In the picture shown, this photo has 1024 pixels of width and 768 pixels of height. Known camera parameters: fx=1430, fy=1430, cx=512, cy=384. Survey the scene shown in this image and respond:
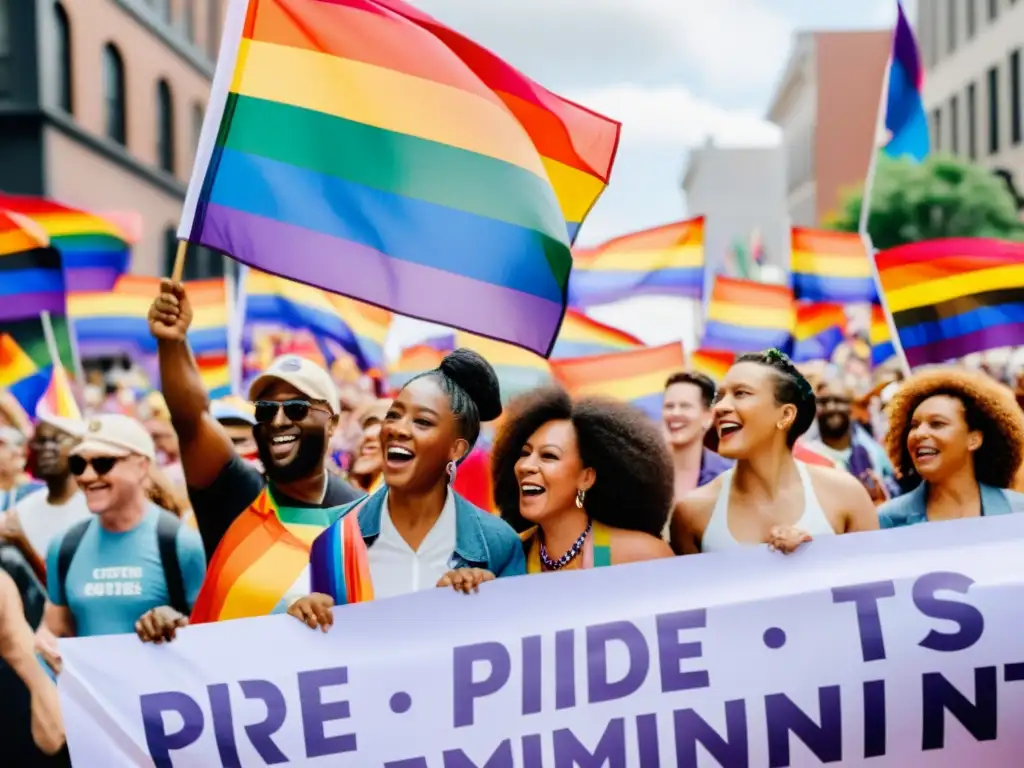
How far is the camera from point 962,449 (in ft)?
15.1

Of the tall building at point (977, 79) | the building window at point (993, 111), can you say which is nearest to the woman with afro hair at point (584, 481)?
the tall building at point (977, 79)

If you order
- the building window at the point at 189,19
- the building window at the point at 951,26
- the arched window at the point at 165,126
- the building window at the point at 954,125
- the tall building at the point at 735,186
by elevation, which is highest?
the building window at the point at 189,19

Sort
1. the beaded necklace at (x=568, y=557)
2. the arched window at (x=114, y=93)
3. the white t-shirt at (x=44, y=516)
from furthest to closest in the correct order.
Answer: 1. the arched window at (x=114, y=93)
2. the white t-shirt at (x=44, y=516)
3. the beaded necklace at (x=568, y=557)

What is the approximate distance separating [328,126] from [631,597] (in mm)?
1676

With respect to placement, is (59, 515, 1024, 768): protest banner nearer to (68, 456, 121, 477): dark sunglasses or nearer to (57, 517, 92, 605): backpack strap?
(57, 517, 92, 605): backpack strap

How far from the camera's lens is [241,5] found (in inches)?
163

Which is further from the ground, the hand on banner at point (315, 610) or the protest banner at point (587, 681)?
the hand on banner at point (315, 610)

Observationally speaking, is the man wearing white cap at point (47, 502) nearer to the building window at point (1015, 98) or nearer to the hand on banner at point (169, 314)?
the hand on banner at point (169, 314)

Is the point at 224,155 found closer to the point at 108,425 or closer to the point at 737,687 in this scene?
the point at 108,425

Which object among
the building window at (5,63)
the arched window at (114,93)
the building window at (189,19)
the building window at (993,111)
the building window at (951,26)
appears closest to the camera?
the building window at (5,63)

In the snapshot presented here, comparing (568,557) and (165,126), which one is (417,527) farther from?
(165,126)

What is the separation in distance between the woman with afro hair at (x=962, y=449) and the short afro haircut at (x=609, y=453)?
102cm

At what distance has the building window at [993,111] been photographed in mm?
37156

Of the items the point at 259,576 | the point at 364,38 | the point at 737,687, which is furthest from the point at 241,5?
the point at 737,687
